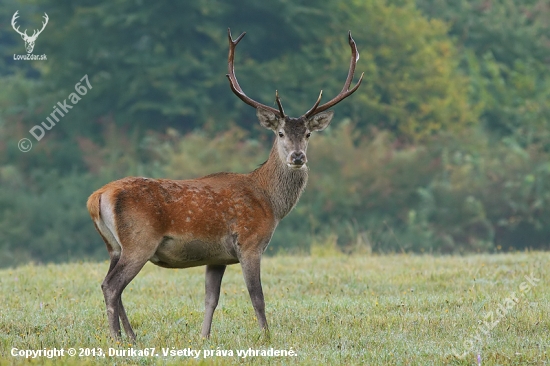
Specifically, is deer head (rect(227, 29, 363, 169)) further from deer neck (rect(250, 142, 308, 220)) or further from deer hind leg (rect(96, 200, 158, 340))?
deer hind leg (rect(96, 200, 158, 340))

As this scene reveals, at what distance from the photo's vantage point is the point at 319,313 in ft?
31.7

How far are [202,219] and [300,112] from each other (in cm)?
2147

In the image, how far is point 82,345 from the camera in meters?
8.08

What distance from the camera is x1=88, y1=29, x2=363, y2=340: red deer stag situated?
8219mm

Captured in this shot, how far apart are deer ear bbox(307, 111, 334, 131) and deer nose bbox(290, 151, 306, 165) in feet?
1.62

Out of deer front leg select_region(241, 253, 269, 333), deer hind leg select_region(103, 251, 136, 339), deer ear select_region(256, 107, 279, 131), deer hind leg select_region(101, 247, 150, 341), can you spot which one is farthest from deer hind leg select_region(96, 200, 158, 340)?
deer ear select_region(256, 107, 279, 131)

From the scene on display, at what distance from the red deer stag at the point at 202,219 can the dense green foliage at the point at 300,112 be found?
18454mm

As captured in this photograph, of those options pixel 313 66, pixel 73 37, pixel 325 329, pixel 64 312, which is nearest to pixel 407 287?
pixel 325 329

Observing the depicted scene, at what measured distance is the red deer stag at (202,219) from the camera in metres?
8.22

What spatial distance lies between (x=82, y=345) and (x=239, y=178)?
2049 mm

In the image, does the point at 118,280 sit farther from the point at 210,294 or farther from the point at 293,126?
the point at 293,126

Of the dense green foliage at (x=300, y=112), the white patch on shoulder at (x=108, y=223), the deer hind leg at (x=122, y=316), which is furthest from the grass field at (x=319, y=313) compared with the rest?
the dense green foliage at (x=300, y=112)

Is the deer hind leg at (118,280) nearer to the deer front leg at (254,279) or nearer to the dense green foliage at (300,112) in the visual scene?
the deer front leg at (254,279)

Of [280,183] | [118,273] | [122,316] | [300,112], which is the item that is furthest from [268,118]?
[300,112]
